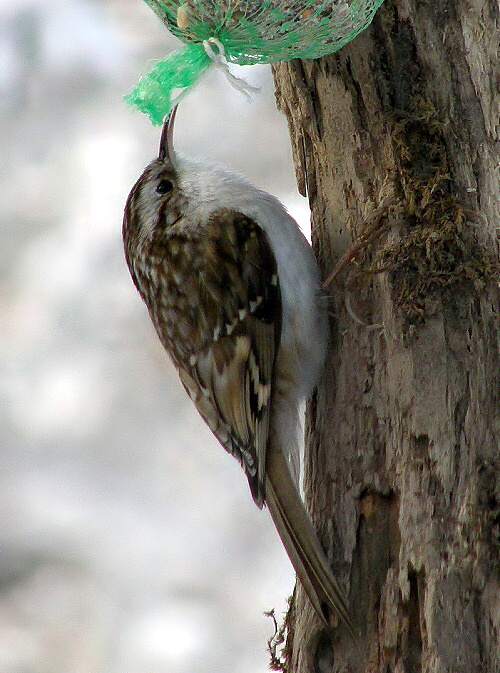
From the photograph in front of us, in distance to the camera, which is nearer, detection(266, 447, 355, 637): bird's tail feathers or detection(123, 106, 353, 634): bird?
detection(266, 447, 355, 637): bird's tail feathers

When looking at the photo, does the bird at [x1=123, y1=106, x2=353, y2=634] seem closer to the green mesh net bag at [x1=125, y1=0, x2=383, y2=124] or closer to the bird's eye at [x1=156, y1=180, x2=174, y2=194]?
the bird's eye at [x1=156, y1=180, x2=174, y2=194]

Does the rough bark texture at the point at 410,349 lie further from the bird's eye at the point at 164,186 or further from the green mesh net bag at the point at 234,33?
the bird's eye at the point at 164,186

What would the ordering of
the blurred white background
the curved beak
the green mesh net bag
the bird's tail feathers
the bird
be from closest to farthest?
the green mesh net bag, the bird's tail feathers, the bird, the curved beak, the blurred white background

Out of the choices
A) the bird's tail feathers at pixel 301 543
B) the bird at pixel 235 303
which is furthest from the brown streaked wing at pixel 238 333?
the bird's tail feathers at pixel 301 543

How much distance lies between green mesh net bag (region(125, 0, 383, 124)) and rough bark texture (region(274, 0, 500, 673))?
0.78 ft

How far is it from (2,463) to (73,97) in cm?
150

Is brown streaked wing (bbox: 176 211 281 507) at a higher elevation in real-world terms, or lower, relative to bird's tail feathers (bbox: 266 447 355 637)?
higher

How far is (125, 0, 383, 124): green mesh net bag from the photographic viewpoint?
1867 mm

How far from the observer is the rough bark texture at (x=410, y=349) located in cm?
188

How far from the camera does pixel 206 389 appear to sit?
2.49m

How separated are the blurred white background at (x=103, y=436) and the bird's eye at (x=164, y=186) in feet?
3.78

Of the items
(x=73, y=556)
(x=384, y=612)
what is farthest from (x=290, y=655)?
(x=73, y=556)

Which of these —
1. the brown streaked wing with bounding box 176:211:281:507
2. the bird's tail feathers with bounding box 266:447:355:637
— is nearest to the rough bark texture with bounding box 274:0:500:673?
the bird's tail feathers with bounding box 266:447:355:637

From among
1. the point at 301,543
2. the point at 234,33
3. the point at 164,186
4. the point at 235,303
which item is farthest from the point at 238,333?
the point at 234,33
